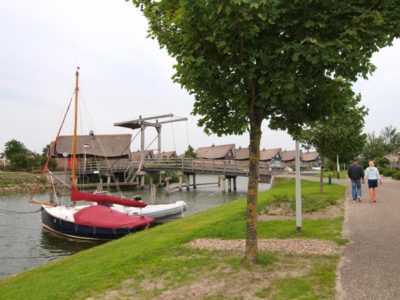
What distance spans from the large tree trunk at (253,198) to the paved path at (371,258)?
1.43m

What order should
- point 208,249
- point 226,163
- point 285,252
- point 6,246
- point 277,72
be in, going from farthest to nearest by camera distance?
point 226,163
point 6,246
point 208,249
point 285,252
point 277,72

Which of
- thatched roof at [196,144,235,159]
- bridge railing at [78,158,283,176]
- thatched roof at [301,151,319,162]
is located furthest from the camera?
thatched roof at [301,151,319,162]

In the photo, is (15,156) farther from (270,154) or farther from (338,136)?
(270,154)

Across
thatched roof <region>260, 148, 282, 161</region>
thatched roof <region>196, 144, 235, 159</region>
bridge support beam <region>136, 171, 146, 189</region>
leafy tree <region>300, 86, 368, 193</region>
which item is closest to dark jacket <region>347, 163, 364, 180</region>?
leafy tree <region>300, 86, 368, 193</region>

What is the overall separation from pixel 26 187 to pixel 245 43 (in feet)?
164

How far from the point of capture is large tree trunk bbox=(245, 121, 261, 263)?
6.73 meters

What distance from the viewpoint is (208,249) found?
323 inches

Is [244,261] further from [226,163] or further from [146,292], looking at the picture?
[226,163]

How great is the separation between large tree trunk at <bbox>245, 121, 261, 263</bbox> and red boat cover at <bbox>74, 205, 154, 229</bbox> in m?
12.3

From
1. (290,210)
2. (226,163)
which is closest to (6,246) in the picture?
(290,210)

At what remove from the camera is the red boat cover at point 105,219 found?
18234 mm

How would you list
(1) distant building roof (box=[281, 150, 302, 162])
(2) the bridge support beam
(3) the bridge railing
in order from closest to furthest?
(3) the bridge railing < (2) the bridge support beam < (1) distant building roof (box=[281, 150, 302, 162])

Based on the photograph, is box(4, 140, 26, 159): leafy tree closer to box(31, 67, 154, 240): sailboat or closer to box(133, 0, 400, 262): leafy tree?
box(31, 67, 154, 240): sailboat

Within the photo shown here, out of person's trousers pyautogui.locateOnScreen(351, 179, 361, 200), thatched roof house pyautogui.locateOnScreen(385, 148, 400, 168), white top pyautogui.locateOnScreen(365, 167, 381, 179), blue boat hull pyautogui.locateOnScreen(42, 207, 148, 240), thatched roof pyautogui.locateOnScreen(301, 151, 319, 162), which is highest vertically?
thatched roof pyautogui.locateOnScreen(301, 151, 319, 162)
